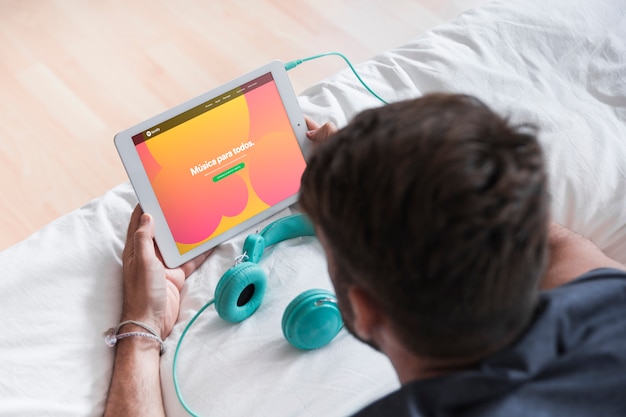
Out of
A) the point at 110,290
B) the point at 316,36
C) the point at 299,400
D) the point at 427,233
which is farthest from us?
the point at 316,36

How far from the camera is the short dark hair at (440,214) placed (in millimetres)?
587

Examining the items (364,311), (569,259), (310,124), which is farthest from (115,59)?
(364,311)

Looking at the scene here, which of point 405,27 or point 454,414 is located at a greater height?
point 454,414

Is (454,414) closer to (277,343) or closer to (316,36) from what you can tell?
(277,343)

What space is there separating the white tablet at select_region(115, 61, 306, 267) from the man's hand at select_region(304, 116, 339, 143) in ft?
0.06

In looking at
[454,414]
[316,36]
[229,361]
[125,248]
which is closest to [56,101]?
[316,36]

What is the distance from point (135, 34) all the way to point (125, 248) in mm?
1164

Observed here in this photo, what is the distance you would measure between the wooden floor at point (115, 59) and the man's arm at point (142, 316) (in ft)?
2.29

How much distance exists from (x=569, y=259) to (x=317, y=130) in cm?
49

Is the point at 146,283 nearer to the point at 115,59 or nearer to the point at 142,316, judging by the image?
the point at 142,316

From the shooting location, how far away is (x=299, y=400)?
1.04m

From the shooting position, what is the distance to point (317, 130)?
129cm

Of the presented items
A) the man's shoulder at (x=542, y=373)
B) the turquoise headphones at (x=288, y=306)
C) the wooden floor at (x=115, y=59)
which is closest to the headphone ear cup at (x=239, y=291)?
the turquoise headphones at (x=288, y=306)

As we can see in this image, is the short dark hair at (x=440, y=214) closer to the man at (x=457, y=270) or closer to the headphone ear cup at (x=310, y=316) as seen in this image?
the man at (x=457, y=270)
